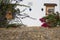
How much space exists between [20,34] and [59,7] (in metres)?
2.93

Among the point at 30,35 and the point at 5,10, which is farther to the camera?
the point at 5,10

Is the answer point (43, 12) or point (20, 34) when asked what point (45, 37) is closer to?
point (20, 34)

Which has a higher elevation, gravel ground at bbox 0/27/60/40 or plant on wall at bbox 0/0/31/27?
plant on wall at bbox 0/0/31/27

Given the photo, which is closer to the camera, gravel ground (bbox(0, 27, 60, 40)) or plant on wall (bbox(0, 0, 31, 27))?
gravel ground (bbox(0, 27, 60, 40))

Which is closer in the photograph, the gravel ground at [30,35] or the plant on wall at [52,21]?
the gravel ground at [30,35]

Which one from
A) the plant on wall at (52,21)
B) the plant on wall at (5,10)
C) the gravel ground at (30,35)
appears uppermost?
the plant on wall at (5,10)

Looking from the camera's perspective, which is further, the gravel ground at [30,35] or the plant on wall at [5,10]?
the plant on wall at [5,10]

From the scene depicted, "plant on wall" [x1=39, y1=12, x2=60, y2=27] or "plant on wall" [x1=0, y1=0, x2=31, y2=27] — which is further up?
"plant on wall" [x1=0, y1=0, x2=31, y2=27]

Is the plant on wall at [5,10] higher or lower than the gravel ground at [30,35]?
higher

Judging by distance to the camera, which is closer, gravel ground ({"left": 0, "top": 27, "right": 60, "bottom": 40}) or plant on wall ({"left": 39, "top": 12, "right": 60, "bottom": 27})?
gravel ground ({"left": 0, "top": 27, "right": 60, "bottom": 40})

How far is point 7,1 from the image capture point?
94cm

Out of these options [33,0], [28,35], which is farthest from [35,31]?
[33,0]

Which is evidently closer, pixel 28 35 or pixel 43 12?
pixel 28 35

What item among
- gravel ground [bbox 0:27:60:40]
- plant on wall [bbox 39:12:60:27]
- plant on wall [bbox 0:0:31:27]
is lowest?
gravel ground [bbox 0:27:60:40]
